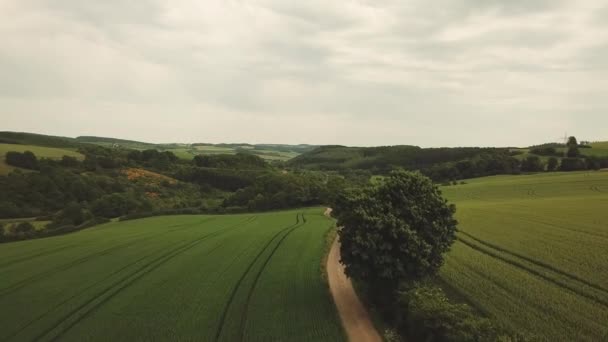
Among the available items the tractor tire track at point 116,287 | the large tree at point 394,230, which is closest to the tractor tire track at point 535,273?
the large tree at point 394,230

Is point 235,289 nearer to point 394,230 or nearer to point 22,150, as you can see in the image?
Answer: point 394,230

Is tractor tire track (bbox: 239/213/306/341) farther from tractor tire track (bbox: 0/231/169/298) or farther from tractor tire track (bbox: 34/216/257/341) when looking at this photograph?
tractor tire track (bbox: 0/231/169/298)

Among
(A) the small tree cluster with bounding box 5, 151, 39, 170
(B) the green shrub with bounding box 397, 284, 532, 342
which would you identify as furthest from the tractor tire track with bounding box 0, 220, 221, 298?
(A) the small tree cluster with bounding box 5, 151, 39, 170

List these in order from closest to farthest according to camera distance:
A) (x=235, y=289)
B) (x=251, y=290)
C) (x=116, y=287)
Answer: (x=251, y=290) → (x=235, y=289) → (x=116, y=287)

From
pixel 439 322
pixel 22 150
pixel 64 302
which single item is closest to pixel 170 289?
pixel 64 302

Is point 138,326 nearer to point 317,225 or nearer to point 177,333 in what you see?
point 177,333

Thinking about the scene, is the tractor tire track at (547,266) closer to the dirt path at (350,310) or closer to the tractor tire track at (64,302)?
the dirt path at (350,310)

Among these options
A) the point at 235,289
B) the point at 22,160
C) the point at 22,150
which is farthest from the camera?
the point at 22,150
